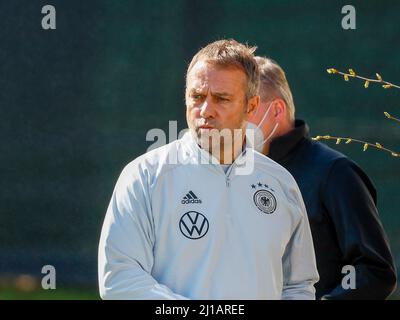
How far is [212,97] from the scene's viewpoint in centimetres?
392

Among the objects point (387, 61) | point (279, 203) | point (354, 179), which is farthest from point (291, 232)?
point (387, 61)

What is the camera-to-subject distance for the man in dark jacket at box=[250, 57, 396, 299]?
176 inches

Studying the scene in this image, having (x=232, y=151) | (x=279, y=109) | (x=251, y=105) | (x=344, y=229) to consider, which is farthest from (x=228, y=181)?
(x=279, y=109)

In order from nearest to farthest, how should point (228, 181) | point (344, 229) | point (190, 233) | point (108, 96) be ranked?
point (190, 233), point (228, 181), point (344, 229), point (108, 96)

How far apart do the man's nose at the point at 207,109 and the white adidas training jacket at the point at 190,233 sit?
10 centimetres

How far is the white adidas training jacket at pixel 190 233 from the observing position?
3.69 meters

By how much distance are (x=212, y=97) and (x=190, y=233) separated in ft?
1.56

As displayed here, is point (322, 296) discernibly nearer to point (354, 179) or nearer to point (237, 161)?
point (354, 179)

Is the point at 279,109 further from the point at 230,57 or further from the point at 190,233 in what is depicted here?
the point at 190,233

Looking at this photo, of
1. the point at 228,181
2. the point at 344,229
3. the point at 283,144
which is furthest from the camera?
the point at 283,144

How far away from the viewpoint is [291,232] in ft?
13.1

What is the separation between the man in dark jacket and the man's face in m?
0.75

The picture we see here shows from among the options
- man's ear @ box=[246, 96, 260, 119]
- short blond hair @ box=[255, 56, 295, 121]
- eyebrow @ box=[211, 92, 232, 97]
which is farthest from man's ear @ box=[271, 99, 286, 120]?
eyebrow @ box=[211, 92, 232, 97]

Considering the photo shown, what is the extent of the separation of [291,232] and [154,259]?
1.69 feet
